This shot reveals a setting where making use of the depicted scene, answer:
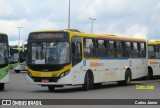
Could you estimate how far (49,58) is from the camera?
2380 cm

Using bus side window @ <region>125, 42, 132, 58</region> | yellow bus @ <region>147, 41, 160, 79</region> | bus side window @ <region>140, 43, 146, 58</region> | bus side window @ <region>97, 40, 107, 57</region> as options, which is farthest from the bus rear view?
yellow bus @ <region>147, 41, 160, 79</region>

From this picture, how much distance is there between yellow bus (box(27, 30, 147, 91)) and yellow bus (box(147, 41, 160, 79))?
12371 millimetres

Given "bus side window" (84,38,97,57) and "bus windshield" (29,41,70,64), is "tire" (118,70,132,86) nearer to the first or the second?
"bus side window" (84,38,97,57)

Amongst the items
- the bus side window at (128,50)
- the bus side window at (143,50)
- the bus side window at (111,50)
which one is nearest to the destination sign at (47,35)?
the bus side window at (111,50)

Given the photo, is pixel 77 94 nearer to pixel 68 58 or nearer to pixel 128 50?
pixel 68 58

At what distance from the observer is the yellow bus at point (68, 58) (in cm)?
2361

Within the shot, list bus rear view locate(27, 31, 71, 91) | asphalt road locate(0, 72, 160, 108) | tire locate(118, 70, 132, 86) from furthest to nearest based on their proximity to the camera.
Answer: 1. tire locate(118, 70, 132, 86)
2. bus rear view locate(27, 31, 71, 91)
3. asphalt road locate(0, 72, 160, 108)

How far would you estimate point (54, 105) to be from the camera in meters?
16.7

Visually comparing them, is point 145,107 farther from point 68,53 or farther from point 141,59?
point 141,59

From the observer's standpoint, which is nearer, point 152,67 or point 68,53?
point 68,53

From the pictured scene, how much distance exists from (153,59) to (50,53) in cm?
1828

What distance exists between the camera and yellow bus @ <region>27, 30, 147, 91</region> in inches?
930

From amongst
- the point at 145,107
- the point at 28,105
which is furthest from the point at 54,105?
the point at 145,107

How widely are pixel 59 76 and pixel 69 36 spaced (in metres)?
1.93
